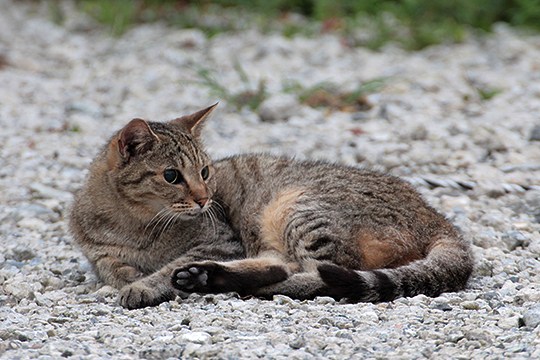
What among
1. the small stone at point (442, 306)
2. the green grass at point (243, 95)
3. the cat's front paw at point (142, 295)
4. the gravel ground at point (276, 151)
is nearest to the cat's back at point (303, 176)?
the gravel ground at point (276, 151)

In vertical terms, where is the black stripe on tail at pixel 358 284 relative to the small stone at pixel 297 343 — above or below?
below

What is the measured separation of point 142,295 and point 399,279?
4.29ft

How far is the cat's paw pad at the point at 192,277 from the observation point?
4828 mm

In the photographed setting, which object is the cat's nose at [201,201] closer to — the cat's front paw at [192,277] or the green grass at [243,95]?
the cat's front paw at [192,277]

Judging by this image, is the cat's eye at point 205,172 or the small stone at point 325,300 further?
the cat's eye at point 205,172

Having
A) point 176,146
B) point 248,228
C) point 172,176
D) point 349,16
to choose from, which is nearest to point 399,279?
point 248,228

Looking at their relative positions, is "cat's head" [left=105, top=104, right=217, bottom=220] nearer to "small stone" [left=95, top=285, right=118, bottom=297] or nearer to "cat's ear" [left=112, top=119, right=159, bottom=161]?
"cat's ear" [left=112, top=119, right=159, bottom=161]

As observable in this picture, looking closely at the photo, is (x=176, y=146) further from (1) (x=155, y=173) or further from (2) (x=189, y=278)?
(2) (x=189, y=278)

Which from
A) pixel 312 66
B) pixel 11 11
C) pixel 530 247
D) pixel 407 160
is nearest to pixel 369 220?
pixel 530 247

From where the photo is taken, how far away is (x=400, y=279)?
4586 mm

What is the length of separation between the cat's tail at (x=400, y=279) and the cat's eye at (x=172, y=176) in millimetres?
1110

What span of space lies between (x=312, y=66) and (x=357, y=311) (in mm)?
6848

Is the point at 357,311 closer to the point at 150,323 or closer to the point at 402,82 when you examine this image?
the point at 150,323

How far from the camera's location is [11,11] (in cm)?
1418
